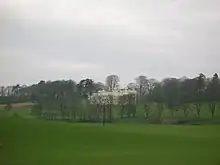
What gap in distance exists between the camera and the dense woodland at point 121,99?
4.75m

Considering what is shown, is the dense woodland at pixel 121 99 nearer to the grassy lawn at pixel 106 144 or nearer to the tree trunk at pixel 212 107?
the tree trunk at pixel 212 107

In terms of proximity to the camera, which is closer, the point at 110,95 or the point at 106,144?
the point at 106,144

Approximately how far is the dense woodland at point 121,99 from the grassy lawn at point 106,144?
14 centimetres

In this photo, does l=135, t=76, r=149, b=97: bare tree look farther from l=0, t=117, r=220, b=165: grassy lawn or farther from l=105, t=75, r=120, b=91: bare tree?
l=0, t=117, r=220, b=165: grassy lawn

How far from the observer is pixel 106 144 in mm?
4652

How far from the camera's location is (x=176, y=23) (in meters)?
4.77

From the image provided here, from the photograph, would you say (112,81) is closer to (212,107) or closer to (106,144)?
(106,144)

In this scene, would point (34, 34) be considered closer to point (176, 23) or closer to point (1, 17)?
point (1, 17)

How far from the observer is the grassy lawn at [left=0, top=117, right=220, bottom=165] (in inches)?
180

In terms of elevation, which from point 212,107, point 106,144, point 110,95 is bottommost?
point 106,144

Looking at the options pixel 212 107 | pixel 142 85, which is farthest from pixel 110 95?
pixel 212 107

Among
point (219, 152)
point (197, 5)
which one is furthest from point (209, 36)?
point (219, 152)

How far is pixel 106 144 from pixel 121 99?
474mm

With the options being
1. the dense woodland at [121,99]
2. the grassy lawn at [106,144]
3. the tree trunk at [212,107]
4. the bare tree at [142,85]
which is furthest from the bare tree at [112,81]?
the tree trunk at [212,107]
